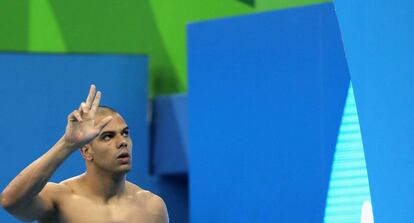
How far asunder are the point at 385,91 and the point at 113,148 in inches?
57.8

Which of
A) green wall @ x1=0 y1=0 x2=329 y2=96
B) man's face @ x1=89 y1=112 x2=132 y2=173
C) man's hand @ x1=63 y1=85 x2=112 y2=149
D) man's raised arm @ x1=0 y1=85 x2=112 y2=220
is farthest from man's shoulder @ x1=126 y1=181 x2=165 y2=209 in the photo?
green wall @ x1=0 y1=0 x2=329 y2=96

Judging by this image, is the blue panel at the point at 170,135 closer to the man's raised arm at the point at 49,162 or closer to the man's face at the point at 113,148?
the man's face at the point at 113,148

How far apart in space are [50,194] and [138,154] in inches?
66.9

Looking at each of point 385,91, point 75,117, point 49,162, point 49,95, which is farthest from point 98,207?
point 385,91

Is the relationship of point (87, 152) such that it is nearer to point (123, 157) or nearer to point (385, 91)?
point (123, 157)

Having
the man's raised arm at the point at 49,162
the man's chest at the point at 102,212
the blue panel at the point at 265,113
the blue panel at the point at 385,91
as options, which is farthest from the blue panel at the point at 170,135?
the blue panel at the point at 385,91

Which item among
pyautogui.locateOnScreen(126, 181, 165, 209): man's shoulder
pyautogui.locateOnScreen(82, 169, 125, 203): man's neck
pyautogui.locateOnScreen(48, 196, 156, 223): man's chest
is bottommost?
pyautogui.locateOnScreen(48, 196, 156, 223): man's chest

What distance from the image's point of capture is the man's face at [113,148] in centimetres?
379

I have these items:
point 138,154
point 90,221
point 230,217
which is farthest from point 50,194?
point 138,154

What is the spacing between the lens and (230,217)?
484 centimetres

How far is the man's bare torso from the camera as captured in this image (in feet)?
12.4

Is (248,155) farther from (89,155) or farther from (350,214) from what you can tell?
(89,155)

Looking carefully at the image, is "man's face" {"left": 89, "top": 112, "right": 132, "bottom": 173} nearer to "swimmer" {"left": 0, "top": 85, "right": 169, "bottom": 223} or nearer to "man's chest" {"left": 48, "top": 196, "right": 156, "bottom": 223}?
"swimmer" {"left": 0, "top": 85, "right": 169, "bottom": 223}

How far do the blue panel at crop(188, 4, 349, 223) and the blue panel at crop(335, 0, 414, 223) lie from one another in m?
1.91
